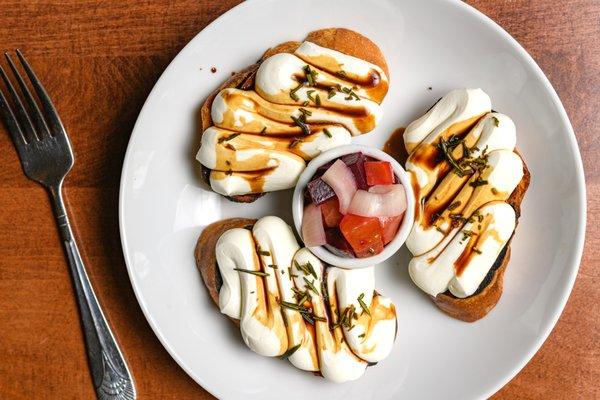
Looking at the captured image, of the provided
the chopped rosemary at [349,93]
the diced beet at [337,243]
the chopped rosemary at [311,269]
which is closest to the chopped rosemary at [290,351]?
the chopped rosemary at [311,269]

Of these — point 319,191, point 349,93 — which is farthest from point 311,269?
point 349,93

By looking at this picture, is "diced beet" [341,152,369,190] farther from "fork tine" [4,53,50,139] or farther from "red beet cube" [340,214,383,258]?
"fork tine" [4,53,50,139]

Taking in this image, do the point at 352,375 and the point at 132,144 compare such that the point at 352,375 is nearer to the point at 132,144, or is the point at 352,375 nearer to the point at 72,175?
the point at 132,144

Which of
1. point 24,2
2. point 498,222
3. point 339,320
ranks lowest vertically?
Result: point 339,320

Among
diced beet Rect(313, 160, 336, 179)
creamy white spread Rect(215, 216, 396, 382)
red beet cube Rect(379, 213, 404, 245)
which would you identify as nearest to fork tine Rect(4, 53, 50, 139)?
creamy white spread Rect(215, 216, 396, 382)

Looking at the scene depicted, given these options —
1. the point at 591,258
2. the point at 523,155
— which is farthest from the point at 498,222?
the point at 591,258

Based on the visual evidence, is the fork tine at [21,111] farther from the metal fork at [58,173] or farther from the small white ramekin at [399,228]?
the small white ramekin at [399,228]
